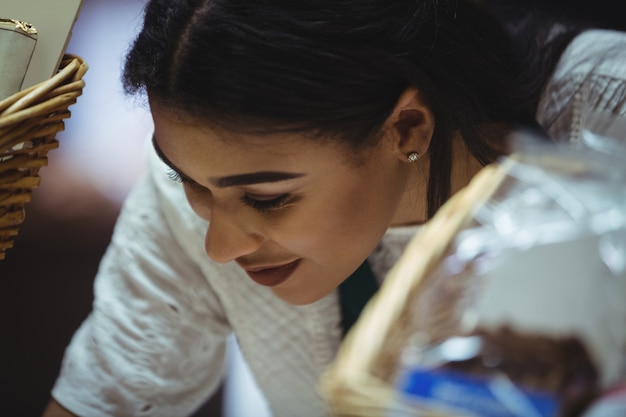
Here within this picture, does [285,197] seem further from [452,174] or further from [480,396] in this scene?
[480,396]

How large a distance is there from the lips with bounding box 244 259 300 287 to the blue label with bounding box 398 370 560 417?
52 cm

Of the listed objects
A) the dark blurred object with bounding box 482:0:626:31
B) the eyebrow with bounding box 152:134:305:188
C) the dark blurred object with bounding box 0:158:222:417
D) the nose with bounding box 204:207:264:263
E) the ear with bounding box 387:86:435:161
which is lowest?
the dark blurred object with bounding box 0:158:222:417

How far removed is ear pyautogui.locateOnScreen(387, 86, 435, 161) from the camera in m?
0.84

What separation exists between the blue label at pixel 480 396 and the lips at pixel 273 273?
1.72 feet

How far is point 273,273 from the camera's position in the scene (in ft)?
2.99

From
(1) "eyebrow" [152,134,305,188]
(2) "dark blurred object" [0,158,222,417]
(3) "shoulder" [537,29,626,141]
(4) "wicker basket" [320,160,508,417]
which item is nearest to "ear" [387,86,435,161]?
(1) "eyebrow" [152,134,305,188]

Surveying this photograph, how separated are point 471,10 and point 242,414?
1246 millimetres

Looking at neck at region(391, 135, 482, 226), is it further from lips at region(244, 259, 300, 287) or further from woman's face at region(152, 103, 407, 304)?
lips at region(244, 259, 300, 287)

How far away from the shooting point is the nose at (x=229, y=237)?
0.84 meters

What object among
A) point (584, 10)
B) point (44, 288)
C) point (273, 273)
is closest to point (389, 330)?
point (273, 273)

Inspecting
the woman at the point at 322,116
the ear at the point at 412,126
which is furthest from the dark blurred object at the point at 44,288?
the ear at the point at 412,126

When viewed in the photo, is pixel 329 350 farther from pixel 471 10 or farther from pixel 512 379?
pixel 512 379

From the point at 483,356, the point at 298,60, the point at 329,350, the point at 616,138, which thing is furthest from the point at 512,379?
the point at 329,350

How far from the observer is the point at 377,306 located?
0.42m
